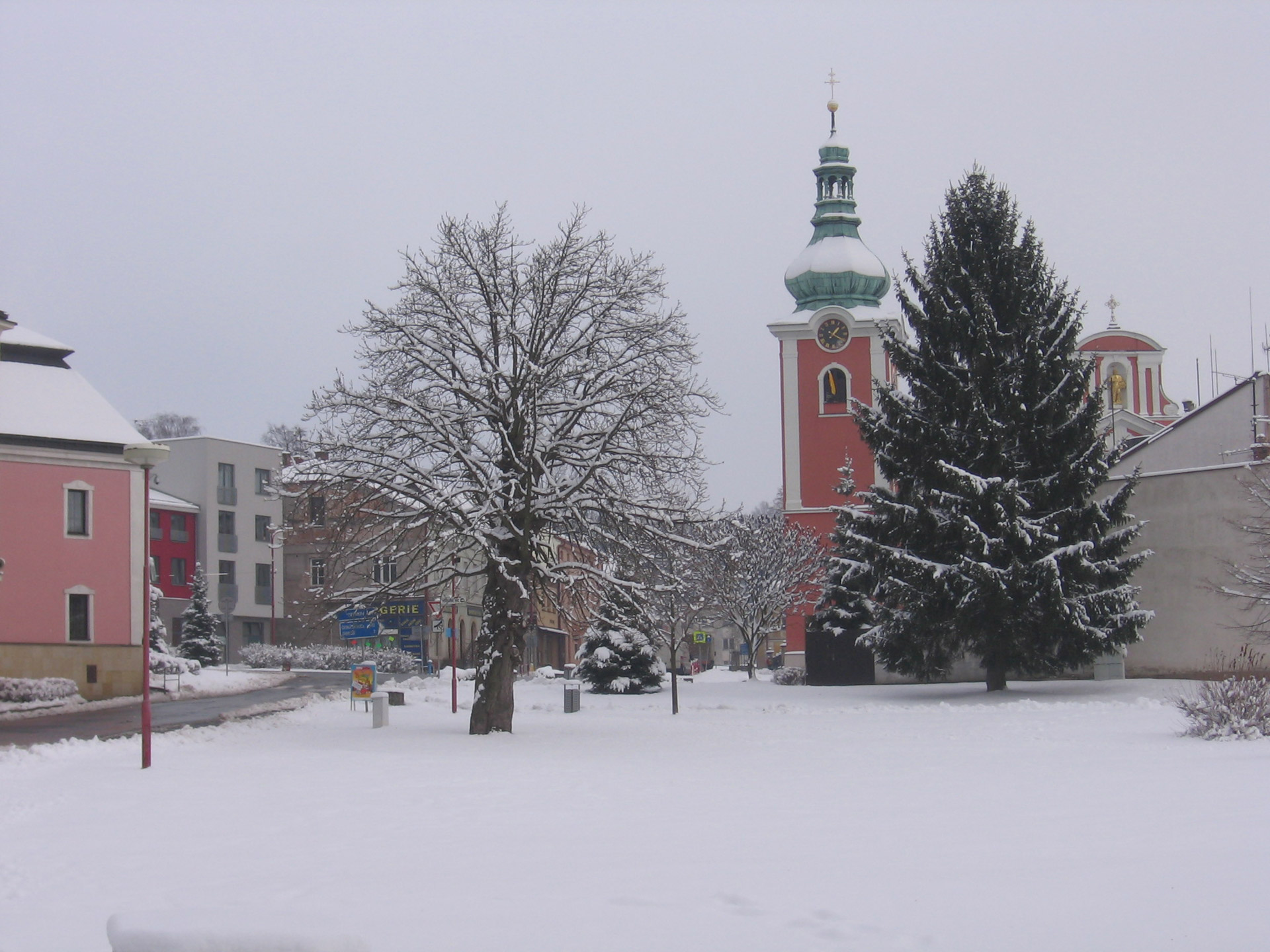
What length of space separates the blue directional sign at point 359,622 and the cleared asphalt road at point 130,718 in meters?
3.00

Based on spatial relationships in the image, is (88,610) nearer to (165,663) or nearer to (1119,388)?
(165,663)

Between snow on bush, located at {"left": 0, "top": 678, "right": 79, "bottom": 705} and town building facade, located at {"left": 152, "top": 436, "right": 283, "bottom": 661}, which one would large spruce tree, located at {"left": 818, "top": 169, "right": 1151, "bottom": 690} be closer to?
snow on bush, located at {"left": 0, "top": 678, "right": 79, "bottom": 705}

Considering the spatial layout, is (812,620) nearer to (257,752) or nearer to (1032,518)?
(1032,518)

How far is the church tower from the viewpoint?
58.2 meters

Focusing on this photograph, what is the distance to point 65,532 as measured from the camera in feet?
124

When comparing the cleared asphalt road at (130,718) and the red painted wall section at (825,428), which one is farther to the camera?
the red painted wall section at (825,428)

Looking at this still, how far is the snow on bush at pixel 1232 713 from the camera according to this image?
747 inches

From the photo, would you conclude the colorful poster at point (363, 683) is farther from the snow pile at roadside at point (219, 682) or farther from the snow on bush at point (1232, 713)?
the snow on bush at point (1232, 713)

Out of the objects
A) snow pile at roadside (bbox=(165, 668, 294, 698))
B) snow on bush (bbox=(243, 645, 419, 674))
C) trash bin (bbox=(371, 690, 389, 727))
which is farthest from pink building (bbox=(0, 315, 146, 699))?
snow on bush (bbox=(243, 645, 419, 674))

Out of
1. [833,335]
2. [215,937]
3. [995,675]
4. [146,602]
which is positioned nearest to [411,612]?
[995,675]

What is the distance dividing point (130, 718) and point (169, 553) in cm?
4627

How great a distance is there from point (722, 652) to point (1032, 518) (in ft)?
404

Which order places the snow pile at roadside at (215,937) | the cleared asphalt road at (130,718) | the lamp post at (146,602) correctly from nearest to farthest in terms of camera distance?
the snow pile at roadside at (215,937), the lamp post at (146,602), the cleared asphalt road at (130,718)

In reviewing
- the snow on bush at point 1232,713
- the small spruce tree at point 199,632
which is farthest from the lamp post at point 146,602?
the small spruce tree at point 199,632
